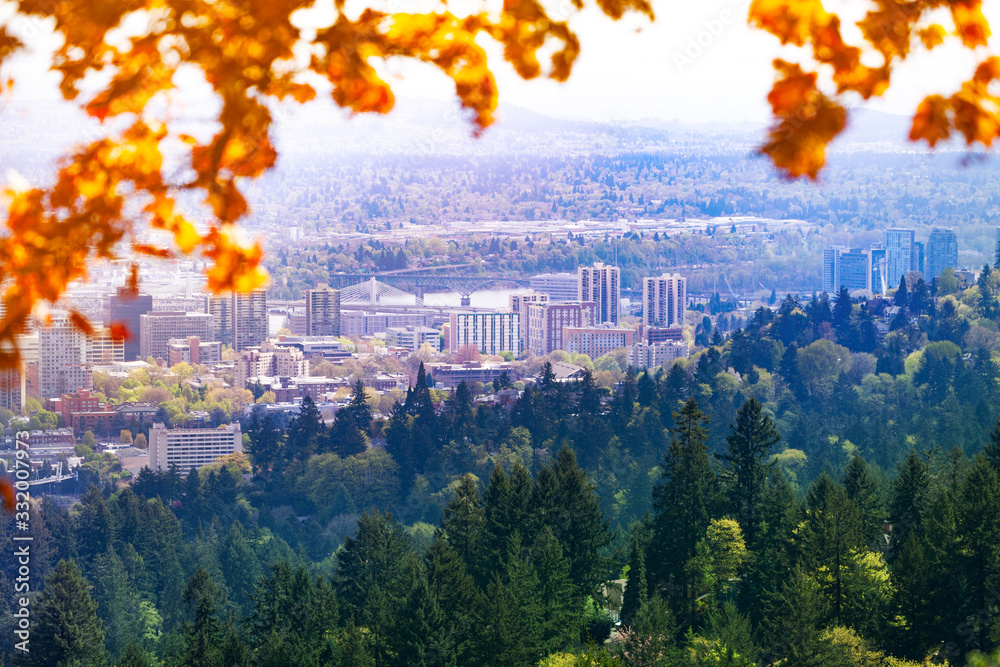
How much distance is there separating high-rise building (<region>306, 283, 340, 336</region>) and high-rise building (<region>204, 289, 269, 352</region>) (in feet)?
17.3

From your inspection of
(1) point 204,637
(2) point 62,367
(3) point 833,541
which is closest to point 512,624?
(3) point 833,541

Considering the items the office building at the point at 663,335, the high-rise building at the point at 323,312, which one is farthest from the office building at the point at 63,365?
the office building at the point at 663,335

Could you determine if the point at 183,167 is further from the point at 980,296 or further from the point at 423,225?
the point at 423,225

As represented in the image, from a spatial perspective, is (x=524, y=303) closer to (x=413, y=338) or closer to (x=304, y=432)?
(x=413, y=338)

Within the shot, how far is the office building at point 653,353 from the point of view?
71.4 metres

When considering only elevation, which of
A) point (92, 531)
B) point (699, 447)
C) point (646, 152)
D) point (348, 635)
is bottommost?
point (92, 531)

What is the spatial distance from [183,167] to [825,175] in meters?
1.28

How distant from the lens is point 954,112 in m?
2.31

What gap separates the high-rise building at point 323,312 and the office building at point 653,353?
23.5m

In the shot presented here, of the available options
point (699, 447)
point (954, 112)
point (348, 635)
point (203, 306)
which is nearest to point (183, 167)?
point (954, 112)

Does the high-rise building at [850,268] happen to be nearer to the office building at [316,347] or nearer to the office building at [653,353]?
the office building at [653,353]

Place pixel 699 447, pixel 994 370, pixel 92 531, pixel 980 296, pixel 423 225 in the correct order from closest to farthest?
pixel 699 447
pixel 92 531
pixel 994 370
pixel 980 296
pixel 423 225

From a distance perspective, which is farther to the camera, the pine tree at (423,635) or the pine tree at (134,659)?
the pine tree at (134,659)

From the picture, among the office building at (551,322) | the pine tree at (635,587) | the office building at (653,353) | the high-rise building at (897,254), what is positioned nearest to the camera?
the pine tree at (635,587)
